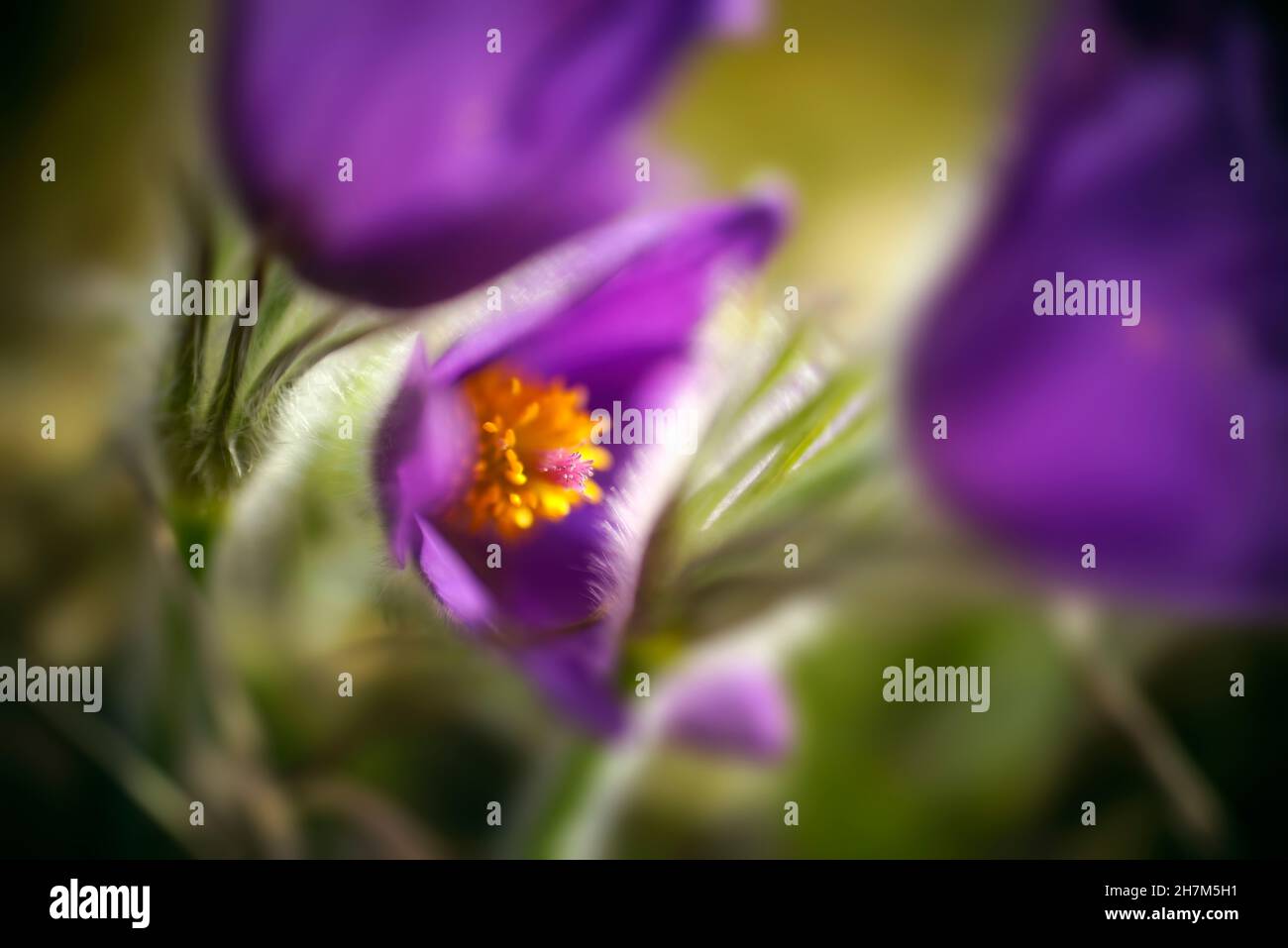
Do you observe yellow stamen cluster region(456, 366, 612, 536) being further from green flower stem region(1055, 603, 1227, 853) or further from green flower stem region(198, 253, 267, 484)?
green flower stem region(1055, 603, 1227, 853)

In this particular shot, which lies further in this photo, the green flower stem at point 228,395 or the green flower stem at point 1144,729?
the green flower stem at point 1144,729

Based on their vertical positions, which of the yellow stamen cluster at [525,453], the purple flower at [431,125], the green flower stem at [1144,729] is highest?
the purple flower at [431,125]

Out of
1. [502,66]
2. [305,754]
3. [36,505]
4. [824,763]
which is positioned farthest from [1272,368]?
[36,505]

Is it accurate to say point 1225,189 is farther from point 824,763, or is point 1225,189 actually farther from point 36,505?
point 36,505

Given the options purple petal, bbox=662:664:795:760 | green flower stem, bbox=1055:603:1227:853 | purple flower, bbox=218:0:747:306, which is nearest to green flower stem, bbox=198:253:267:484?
purple flower, bbox=218:0:747:306

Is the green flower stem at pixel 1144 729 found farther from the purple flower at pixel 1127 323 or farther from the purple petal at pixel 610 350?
the purple petal at pixel 610 350

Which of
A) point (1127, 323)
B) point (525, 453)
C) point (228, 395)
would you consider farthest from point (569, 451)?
point (1127, 323)

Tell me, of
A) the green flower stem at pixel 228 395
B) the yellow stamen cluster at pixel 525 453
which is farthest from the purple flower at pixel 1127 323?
the green flower stem at pixel 228 395
